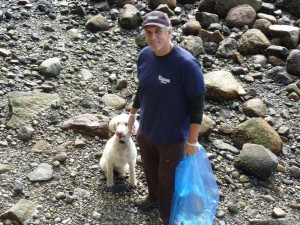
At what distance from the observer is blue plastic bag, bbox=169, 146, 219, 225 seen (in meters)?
4.95

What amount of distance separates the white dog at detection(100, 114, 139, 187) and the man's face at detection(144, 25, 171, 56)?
Result: 160cm

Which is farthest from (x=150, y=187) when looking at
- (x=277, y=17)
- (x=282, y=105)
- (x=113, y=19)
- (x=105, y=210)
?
(x=277, y=17)

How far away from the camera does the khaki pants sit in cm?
498

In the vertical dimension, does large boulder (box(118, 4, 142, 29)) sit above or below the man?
below

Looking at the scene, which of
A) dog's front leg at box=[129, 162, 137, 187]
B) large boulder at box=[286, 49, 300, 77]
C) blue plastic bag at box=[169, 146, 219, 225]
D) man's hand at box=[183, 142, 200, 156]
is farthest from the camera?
large boulder at box=[286, 49, 300, 77]

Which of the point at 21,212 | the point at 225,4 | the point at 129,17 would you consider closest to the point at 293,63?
the point at 225,4

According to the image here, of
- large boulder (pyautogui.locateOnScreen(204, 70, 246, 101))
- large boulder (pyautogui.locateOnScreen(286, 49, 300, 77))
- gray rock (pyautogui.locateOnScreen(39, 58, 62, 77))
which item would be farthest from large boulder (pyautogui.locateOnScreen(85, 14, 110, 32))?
large boulder (pyautogui.locateOnScreen(286, 49, 300, 77))

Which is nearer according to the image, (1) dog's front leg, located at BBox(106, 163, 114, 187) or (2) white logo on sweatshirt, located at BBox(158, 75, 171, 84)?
(2) white logo on sweatshirt, located at BBox(158, 75, 171, 84)

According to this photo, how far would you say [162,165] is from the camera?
16.9 ft

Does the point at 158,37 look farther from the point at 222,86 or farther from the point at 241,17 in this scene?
the point at 241,17

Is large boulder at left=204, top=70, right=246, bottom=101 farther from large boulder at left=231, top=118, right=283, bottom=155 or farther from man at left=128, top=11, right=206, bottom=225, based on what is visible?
man at left=128, top=11, right=206, bottom=225

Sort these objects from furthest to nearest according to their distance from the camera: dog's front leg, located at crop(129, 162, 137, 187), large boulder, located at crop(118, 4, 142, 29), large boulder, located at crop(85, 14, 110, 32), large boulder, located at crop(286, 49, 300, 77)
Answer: large boulder, located at crop(118, 4, 142, 29)
large boulder, located at crop(85, 14, 110, 32)
large boulder, located at crop(286, 49, 300, 77)
dog's front leg, located at crop(129, 162, 137, 187)

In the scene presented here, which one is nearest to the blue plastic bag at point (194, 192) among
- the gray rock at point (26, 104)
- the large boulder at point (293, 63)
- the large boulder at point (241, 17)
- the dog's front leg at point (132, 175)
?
the dog's front leg at point (132, 175)

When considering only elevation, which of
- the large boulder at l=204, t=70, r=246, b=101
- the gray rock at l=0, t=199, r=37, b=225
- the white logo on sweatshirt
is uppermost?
the white logo on sweatshirt
